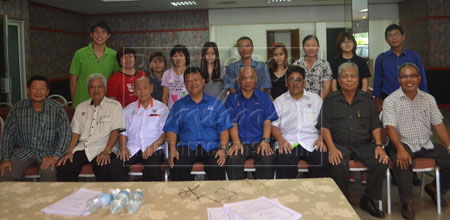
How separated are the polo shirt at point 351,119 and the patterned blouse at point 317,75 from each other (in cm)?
45

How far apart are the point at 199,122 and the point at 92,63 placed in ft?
4.87

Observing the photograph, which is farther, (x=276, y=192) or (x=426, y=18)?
(x=426, y=18)

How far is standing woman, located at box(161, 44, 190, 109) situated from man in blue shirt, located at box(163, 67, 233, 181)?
501mm

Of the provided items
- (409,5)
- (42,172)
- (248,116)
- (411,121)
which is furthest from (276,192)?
(409,5)

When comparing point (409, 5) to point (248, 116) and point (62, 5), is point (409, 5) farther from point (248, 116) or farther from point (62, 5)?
point (62, 5)

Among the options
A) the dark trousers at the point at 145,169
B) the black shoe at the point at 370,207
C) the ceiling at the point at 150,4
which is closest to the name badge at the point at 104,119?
the dark trousers at the point at 145,169

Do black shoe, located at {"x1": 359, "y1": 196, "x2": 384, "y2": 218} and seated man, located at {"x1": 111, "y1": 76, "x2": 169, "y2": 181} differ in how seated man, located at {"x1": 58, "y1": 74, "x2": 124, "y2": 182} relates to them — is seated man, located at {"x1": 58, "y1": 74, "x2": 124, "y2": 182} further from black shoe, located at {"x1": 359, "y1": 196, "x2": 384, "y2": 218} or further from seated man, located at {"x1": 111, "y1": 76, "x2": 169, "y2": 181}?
black shoe, located at {"x1": 359, "y1": 196, "x2": 384, "y2": 218}

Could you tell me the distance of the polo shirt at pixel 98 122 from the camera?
324 cm

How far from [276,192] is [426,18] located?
8.98m

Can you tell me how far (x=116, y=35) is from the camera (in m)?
10.7

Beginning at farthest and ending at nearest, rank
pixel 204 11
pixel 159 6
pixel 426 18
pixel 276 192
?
1. pixel 204 11
2. pixel 159 6
3. pixel 426 18
4. pixel 276 192

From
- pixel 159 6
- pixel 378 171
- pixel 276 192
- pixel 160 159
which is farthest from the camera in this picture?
pixel 159 6

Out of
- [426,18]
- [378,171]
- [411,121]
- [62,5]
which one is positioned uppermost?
[62,5]

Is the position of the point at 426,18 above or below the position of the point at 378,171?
above
